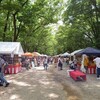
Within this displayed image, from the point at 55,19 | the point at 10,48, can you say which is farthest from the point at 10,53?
the point at 55,19

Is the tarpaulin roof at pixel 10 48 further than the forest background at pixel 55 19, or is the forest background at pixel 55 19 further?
the forest background at pixel 55 19

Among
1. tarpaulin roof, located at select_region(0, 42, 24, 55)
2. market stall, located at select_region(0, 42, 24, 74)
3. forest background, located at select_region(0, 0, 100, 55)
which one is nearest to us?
tarpaulin roof, located at select_region(0, 42, 24, 55)

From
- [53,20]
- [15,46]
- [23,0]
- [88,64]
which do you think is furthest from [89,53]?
[53,20]

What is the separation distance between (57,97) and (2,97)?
236 cm

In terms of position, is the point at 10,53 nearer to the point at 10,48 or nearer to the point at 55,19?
the point at 10,48

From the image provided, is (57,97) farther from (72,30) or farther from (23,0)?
(72,30)

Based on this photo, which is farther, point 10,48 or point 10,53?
point 10,48

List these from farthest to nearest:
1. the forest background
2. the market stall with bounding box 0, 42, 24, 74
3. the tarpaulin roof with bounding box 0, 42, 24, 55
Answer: the forest background → the market stall with bounding box 0, 42, 24, 74 → the tarpaulin roof with bounding box 0, 42, 24, 55

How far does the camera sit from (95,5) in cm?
4072

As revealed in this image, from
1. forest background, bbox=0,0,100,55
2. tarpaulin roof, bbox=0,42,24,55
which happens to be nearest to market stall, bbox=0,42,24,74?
tarpaulin roof, bbox=0,42,24,55

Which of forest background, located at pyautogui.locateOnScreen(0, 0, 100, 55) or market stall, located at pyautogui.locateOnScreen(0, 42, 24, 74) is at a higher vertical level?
forest background, located at pyautogui.locateOnScreen(0, 0, 100, 55)

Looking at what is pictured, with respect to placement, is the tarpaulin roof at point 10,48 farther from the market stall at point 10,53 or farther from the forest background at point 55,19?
the forest background at point 55,19

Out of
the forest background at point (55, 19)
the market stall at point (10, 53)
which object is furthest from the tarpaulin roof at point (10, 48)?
the forest background at point (55, 19)

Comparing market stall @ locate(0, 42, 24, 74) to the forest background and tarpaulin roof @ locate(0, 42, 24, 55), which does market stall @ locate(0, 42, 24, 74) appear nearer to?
tarpaulin roof @ locate(0, 42, 24, 55)
